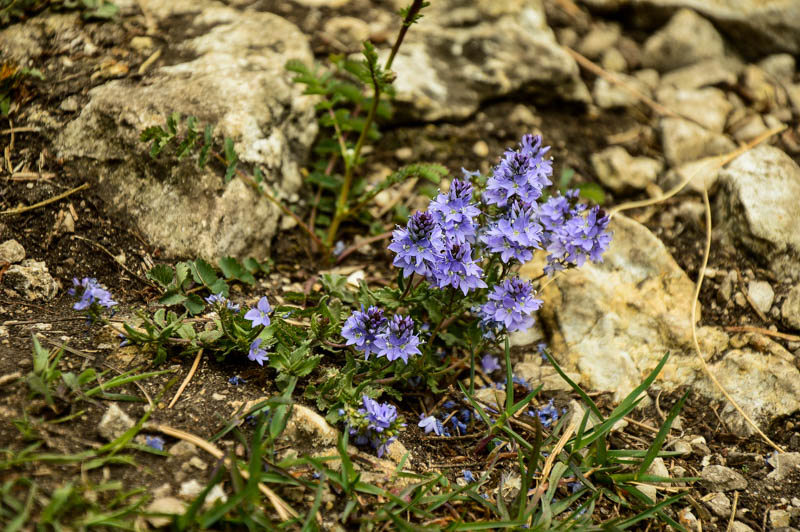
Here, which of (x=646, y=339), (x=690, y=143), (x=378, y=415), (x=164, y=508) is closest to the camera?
(x=164, y=508)

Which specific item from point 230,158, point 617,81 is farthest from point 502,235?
point 617,81

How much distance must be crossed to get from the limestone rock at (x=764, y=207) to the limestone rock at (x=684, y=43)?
1.26 m

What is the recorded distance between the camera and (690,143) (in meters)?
4.21

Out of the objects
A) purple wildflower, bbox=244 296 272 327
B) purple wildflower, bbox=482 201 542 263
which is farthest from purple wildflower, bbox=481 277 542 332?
purple wildflower, bbox=244 296 272 327

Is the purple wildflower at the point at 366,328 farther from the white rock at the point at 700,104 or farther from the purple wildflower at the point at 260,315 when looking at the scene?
the white rock at the point at 700,104

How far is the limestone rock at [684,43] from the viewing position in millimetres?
4715

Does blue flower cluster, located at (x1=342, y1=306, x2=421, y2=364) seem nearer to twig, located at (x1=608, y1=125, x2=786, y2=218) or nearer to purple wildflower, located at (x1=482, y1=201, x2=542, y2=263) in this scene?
purple wildflower, located at (x1=482, y1=201, x2=542, y2=263)

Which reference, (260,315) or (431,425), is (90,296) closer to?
(260,315)

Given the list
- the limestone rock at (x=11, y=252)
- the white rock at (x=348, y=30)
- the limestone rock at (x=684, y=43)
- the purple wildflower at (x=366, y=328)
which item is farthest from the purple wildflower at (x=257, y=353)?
the limestone rock at (x=684, y=43)

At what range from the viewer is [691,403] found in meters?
3.16

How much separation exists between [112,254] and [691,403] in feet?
10.2

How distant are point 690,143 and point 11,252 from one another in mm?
4196

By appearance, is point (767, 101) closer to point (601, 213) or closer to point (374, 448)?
point (601, 213)

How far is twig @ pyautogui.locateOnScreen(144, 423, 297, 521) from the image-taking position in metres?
2.22
